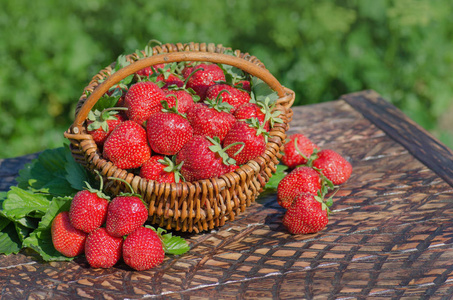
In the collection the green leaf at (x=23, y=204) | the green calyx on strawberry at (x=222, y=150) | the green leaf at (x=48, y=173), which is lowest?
the green leaf at (x=23, y=204)

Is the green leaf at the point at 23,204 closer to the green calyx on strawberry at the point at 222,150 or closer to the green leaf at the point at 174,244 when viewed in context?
the green leaf at the point at 174,244

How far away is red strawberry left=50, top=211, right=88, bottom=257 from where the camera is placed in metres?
1.65

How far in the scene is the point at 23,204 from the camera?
1796mm

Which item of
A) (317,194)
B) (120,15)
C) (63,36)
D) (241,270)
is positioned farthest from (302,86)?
(241,270)

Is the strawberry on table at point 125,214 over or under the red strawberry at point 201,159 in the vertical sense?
under

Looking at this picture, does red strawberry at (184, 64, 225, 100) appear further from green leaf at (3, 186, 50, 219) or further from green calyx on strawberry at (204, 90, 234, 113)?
green leaf at (3, 186, 50, 219)

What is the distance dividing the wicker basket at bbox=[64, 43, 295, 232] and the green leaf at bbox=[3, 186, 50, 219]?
0.22m

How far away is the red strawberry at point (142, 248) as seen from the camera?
5.17 feet

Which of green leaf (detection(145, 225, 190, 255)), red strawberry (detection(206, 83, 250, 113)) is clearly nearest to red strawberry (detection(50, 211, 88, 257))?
green leaf (detection(145, 225, 190, 255))

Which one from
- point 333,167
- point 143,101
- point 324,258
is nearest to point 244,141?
point 143,101

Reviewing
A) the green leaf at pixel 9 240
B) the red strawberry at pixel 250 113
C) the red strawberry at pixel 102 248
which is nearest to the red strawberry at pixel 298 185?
the red strawberry at pixel 250 113

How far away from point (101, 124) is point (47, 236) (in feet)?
1.36

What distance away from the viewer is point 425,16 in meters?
3.60

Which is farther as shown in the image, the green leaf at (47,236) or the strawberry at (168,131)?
the green leaf at (47,236)
